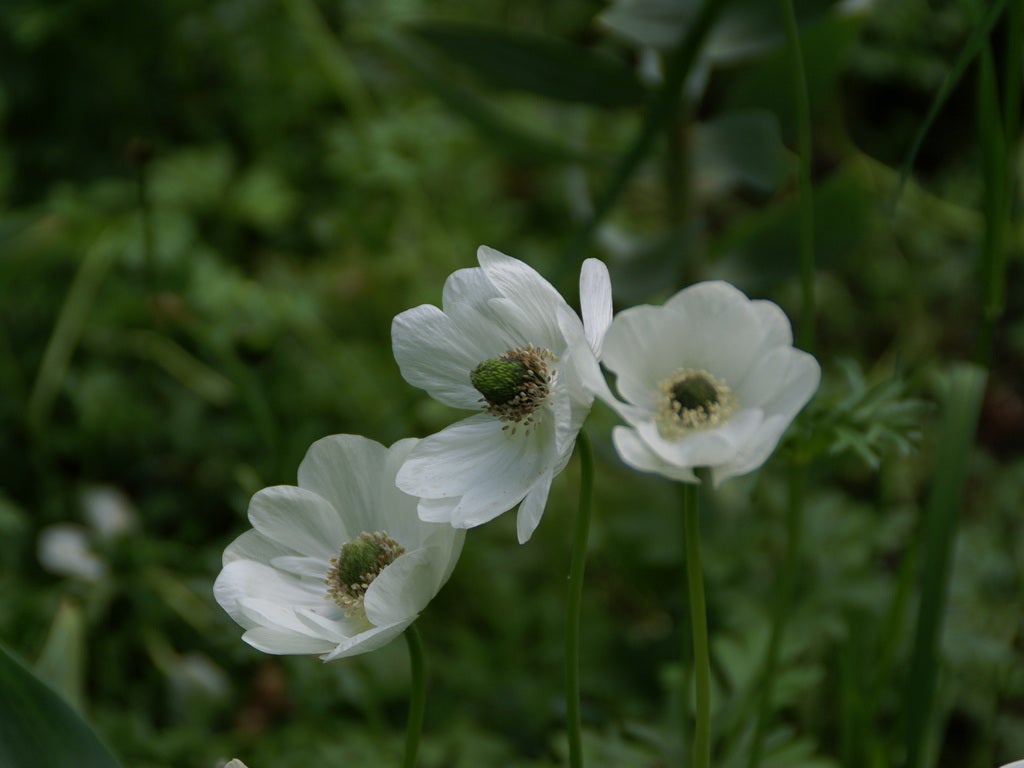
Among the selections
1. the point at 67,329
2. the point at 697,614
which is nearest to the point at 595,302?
the point at 697,614

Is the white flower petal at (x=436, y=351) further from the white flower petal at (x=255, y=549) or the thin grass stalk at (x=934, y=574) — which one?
the thin grass stalk at (x=934, y=574)

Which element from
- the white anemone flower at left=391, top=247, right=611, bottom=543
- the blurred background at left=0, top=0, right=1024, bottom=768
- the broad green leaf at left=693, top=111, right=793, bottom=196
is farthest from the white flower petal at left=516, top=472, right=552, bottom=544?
the broad green leaf at left=693, top=111, right=793, bottom=196

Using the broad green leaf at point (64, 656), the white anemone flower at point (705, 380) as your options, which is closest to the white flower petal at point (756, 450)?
the white anemone flower at point (705, 380)

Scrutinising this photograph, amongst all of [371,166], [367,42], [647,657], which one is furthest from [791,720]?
[367,42]

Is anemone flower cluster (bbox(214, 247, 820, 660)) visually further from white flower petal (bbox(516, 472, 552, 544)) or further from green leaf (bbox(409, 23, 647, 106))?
green leaf (bbox(409, 23, 647, 106))

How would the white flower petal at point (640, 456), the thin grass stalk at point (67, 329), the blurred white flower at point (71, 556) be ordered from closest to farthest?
the white flower petal at point (640, 456), the blurred white flower at point (71, 556), the thin grass stalk at point (67, 329)

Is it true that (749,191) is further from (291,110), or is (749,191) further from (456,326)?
(456,326)

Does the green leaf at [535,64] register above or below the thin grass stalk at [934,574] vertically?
above
